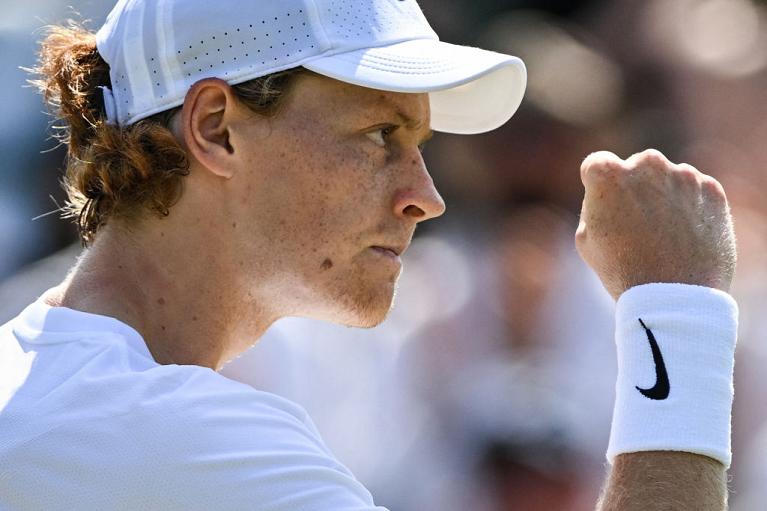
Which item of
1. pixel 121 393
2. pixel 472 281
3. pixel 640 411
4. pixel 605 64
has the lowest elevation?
pixel 472 281

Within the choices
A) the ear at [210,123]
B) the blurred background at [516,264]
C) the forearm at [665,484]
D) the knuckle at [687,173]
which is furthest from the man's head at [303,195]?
the blurred background at [516,264]

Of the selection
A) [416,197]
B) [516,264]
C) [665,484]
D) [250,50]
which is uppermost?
[250,50]

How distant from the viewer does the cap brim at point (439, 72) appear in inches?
78.2

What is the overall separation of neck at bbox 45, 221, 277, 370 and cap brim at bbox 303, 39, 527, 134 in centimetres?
37

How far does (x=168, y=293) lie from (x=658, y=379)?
78cm

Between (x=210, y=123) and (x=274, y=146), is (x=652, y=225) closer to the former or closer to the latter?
(x=274, y=146)

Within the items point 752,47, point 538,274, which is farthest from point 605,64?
point 538,274

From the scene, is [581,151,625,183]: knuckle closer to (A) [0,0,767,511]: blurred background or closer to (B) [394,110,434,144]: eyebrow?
(B) [394,110,434,144]: eyebrow

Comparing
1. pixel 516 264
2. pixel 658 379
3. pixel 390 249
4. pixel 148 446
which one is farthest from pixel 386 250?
pixel 516 264

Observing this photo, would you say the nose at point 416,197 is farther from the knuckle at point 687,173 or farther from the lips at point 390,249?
the knuckle at point 687,173

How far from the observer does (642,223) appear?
6.30ft

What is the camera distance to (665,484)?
1681 millimetres

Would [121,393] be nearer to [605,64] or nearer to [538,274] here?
[538,274]

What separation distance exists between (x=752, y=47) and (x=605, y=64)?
0.66 meters
